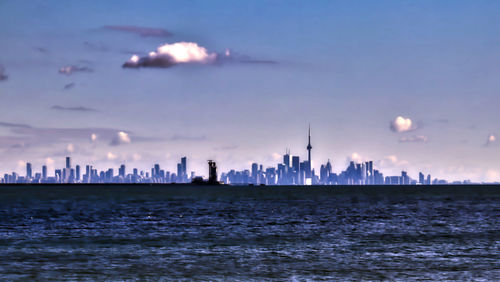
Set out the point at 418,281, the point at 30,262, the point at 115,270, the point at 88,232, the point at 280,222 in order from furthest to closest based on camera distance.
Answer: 1. the point at 280,222
2. the point at 88,232
3. the point at 30,262
4. the point at 115,270
5. the point at 418,281

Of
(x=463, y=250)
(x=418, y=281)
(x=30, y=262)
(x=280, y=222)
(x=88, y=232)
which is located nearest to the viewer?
(x=418, y=281)

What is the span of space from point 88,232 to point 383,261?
38.2 m

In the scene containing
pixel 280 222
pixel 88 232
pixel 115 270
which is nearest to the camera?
pixel 115 270

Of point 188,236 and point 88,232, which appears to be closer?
point 188,236

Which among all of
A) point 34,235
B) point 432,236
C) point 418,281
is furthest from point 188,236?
point 418,281

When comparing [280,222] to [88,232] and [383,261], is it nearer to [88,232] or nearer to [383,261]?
[88,232]

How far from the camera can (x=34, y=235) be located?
6706cm

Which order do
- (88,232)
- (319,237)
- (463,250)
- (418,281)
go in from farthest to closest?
(88,232) → (319,237) → (463,250) → (418,281)

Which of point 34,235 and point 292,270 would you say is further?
point 34,235

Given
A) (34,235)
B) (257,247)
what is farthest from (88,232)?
(257,247)

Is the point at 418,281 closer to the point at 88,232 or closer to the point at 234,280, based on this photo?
the point at 234,280

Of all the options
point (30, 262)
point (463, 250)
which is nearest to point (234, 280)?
point (30, 262)

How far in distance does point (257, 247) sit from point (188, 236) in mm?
12335

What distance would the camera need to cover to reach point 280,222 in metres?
87.9
